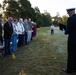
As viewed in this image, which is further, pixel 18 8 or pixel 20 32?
pixel 18 8

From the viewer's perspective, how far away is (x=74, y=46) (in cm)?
851

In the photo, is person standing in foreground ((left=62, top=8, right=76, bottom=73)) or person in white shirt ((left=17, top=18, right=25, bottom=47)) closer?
person standing in foreground ((left=62, top=8, right=76, bottom=73))

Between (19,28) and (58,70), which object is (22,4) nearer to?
(19,28)

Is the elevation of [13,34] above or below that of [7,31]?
below

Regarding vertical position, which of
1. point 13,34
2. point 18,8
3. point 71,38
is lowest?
point 13,34

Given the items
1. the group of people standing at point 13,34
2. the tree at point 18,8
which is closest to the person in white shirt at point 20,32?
the group of people standing at point 13,34

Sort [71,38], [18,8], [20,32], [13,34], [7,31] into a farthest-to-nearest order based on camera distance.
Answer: [18,8] → [20,32] → [13,34] → [7,31] → [71,38]

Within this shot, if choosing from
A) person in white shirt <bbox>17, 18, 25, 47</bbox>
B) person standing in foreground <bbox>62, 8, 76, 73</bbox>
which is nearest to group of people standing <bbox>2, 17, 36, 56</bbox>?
person in white shirt <bbox>17, 18, 25, 47</bbox>

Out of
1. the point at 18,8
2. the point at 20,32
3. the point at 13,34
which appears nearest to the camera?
the point at 13,34

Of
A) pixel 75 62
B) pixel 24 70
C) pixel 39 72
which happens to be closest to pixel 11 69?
pixel 24 70

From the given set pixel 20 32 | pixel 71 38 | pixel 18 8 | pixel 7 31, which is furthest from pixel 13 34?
pixel 18 8

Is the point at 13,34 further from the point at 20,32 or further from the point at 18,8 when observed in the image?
the point at 18,8

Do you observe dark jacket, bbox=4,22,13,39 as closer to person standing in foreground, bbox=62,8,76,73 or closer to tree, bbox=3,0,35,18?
person standing in foreground, bbox=62,8,76,73

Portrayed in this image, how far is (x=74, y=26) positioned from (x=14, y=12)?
62.1m
